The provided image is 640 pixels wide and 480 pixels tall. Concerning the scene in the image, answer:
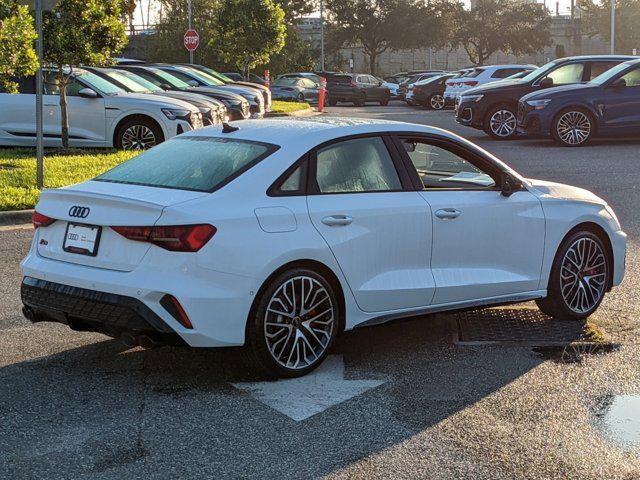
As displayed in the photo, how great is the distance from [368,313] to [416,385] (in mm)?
608

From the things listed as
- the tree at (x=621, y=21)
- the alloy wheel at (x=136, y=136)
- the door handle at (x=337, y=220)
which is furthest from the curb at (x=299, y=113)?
the tree at (x=621, y=21)

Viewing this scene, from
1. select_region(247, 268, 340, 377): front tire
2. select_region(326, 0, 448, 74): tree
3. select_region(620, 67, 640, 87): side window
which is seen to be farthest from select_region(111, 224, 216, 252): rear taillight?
select_region(326, 0, 448, 74): tree

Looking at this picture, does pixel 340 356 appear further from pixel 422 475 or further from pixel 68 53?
pixel 68 53

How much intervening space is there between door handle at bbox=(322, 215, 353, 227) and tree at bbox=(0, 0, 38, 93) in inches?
368

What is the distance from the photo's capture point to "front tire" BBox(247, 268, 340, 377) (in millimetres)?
5926

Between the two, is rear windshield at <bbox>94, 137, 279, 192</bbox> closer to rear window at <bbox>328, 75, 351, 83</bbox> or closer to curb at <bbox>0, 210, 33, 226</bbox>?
curb at <bbox>0, 210, 33, 226</bbox>

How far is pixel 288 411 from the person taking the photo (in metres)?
5.55

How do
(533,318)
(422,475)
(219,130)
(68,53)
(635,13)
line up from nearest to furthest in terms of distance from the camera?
(422,475)
(219,130)
(533,318)
(68,53)
(635,13)

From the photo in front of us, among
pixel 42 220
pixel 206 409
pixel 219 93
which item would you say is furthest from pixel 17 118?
pixel 206 409

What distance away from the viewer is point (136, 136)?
1867 cm

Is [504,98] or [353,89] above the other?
[353,89]

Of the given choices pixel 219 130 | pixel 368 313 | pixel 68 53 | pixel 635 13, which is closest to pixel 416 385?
pixel 368 313

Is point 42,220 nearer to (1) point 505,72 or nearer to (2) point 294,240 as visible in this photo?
(2) point 294,240

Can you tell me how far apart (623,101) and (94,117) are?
396 inches
